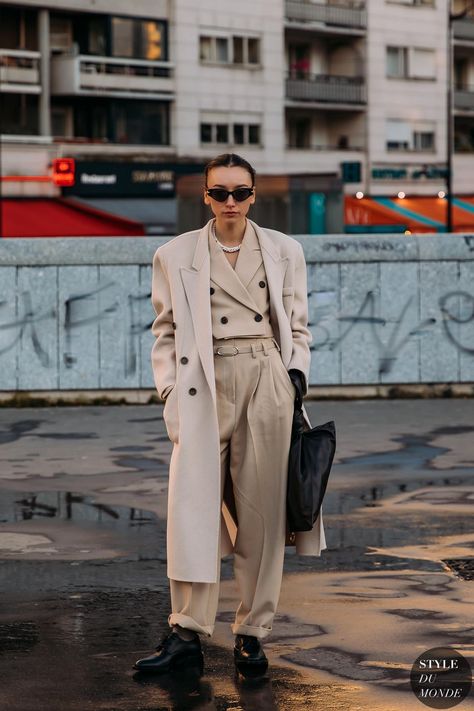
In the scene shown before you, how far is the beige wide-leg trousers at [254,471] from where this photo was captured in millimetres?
5504

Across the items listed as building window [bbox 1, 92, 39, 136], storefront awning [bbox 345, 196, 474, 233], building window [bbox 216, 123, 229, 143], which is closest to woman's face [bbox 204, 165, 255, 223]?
building window [bbox 1, 92, 39, 136]

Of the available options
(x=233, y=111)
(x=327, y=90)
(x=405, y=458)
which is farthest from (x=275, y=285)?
(x=327, y=90)

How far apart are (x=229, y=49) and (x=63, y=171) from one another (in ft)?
32.3

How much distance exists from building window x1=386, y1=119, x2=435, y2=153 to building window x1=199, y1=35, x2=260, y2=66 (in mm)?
7138

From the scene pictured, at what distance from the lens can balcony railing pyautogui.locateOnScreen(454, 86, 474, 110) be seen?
201 ft

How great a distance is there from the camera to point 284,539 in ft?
18.5

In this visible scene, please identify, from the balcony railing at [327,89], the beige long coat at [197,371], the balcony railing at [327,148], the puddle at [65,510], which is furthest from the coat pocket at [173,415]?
the balcony railing at [327,148]

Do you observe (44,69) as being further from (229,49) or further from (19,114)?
(229,49)

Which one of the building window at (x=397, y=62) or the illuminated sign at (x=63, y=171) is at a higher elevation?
the building window at (x=397, y=62)

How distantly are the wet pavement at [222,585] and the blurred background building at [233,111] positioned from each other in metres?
29.7

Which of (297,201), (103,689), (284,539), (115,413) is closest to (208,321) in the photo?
(284,539)

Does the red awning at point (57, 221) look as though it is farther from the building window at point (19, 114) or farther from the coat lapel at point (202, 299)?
the coat lapel at point (202, 299)

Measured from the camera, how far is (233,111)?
171ft

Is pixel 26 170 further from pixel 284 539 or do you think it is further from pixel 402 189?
pixel 284 539
